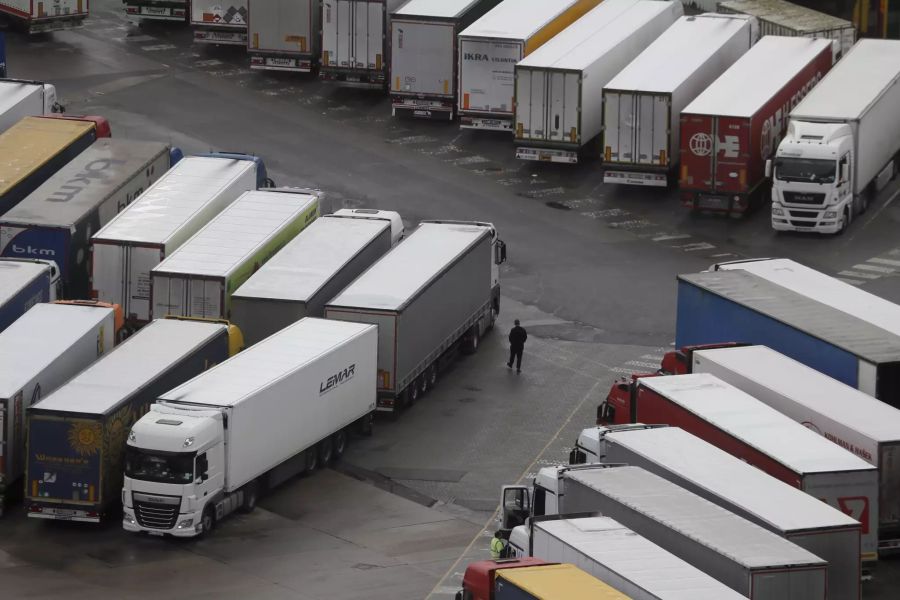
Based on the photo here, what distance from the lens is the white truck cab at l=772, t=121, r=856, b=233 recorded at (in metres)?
67.2

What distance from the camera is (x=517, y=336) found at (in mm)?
57688

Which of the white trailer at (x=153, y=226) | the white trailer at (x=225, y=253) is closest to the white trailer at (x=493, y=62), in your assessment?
the white trailer at (x=153, y=226)

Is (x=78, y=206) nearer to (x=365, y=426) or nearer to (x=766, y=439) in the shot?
(x=365, y=426)

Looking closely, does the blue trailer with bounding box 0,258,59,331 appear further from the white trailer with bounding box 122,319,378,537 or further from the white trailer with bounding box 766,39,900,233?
the white trailer with bounding box 766,39,900,233

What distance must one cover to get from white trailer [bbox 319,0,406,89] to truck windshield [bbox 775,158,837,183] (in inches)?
800

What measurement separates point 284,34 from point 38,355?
1391 inches

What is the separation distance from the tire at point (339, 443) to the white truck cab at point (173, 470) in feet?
18.1

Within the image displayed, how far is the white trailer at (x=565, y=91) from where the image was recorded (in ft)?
239

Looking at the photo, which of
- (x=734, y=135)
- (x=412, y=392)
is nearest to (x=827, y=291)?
(x=412, y=392)

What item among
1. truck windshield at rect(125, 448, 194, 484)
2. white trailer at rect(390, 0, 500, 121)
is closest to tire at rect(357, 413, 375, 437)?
truck windshield at rect(125, 448, 194, 484)

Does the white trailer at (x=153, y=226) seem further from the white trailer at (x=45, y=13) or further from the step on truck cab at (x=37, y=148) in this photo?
the white trailer at (x=45, y=13)

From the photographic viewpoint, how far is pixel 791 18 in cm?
8012

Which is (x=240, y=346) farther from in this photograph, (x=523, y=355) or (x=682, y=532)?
(x=682, y=532)

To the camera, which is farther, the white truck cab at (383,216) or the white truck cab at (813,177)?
the white truck cab at (813,177)
